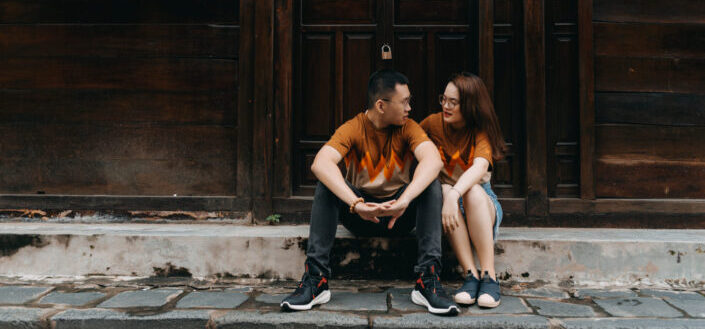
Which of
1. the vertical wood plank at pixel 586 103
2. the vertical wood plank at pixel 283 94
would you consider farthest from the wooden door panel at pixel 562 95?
the vertical wood plank at pixel 283 94

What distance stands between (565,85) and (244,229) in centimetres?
308

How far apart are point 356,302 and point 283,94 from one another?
1999mm

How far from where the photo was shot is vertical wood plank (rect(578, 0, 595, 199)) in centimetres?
405

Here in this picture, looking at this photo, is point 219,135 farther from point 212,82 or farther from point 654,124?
point 654,124

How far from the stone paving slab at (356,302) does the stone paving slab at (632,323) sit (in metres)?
1.06

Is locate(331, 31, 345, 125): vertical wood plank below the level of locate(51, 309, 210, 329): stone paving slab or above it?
above

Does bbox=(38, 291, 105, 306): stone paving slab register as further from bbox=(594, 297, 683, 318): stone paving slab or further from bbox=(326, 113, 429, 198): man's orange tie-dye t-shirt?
bbox=(594, 297, 683, 318): stone paving slab

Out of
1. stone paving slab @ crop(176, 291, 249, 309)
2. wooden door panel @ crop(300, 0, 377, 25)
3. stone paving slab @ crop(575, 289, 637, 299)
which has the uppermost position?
wooden door panel @ crop(300, 0, 377, 25)

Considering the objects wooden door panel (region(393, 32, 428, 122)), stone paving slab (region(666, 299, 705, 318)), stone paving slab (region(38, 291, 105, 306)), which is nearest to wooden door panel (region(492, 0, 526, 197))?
wooden door panel (region(393, 32, 428, 122))

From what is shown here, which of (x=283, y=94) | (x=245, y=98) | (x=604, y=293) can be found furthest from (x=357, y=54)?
(x=604, y=293)

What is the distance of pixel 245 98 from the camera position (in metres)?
4.14

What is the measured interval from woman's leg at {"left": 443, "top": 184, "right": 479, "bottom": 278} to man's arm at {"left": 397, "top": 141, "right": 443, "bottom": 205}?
0.22 meters

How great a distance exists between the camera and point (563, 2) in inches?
164

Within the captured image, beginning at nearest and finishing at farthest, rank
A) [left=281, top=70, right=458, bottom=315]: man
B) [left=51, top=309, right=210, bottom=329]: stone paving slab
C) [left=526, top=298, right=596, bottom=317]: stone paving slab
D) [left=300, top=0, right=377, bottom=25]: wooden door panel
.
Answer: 1. [left=51, top=309, right=210, bottom=329]: stone paving slab
2. [left=526, top=298, right=596, bottom=317]: stone paving slab
3. [left=281, top=70, right=458, bottom=315]: man
4. [left=300, top=0, right=377, bottom=25]: wooden door panel
